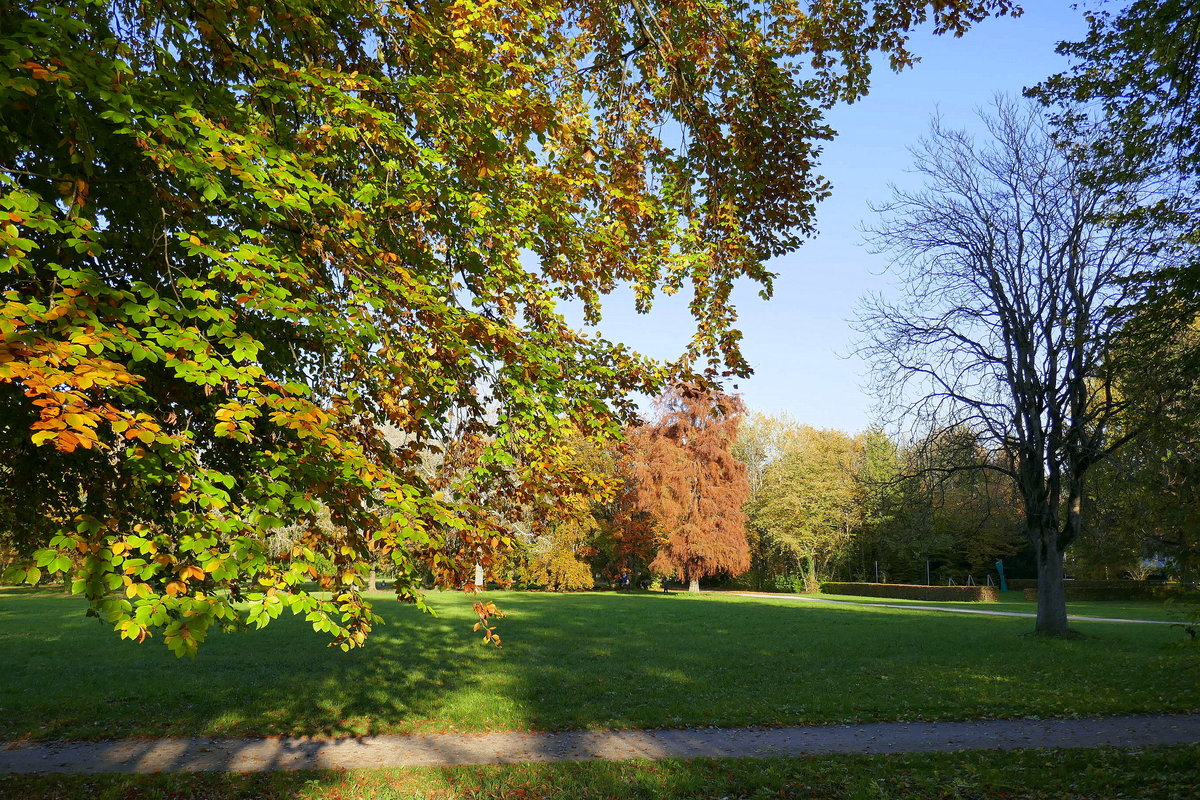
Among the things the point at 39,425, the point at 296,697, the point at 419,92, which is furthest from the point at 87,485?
the point at 296,697

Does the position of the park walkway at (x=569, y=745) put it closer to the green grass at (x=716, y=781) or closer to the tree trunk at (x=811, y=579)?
the green grass at (x=716, y=781)

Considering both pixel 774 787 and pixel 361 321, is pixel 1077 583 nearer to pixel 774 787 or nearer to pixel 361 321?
pixel 774 787

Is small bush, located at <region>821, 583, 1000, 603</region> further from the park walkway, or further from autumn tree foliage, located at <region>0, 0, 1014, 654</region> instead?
autumn tree foliage, located at <region>0, 0, 1014, 654</region>

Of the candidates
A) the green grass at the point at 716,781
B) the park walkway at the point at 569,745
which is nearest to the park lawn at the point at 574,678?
the park walkway at the point at 569,745

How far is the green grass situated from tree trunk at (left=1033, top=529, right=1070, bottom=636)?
11210mm

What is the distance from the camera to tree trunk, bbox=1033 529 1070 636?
17656mm

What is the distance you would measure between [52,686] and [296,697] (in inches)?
156

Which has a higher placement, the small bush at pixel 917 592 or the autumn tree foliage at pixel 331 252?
the autumn tree foliage at pixel 331 252

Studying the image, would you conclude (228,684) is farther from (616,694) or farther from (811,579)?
(811,579)

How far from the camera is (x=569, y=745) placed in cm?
836

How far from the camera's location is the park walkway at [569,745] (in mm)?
7641

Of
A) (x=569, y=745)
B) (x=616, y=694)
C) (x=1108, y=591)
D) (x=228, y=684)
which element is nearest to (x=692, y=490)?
(x=1108, y=591)

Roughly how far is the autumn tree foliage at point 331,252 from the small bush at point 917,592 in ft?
109

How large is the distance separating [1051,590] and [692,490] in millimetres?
25047
